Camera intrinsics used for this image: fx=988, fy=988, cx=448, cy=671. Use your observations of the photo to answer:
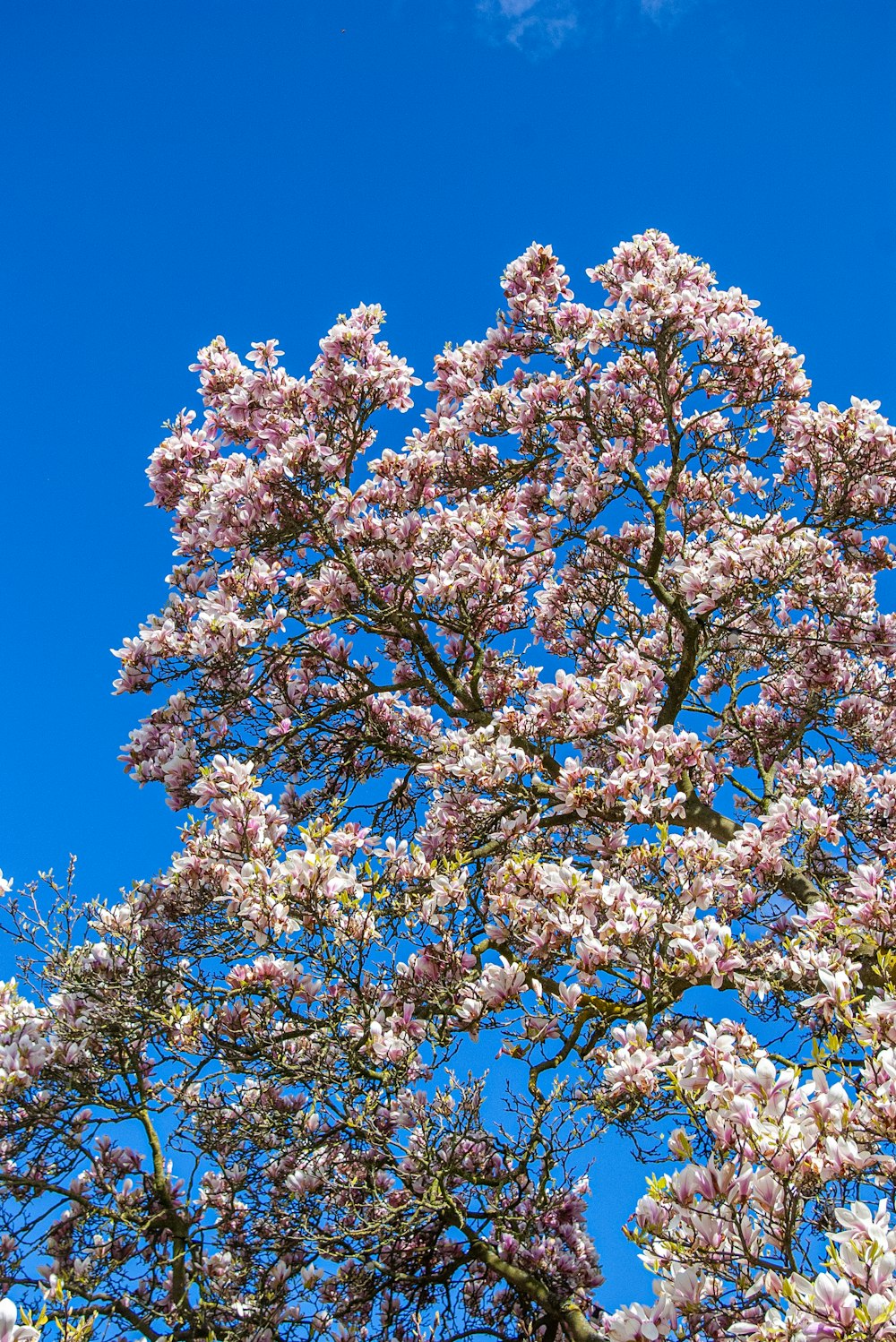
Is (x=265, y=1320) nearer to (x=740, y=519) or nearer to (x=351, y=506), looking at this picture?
(x=351, y=506)

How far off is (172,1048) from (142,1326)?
279 centimetres

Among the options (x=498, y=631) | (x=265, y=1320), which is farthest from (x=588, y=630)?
(x=265, y=1320)

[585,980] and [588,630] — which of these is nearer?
[585,980]

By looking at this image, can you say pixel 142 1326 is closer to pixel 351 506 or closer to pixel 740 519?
pixel 351 506

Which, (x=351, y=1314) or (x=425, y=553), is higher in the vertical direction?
(x=425, y=553)

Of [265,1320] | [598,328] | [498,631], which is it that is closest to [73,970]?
[265,1320]

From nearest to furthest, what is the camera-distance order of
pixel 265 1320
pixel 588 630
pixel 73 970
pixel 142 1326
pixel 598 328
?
pixel 265 1320 → pixel 73 970 → pixel 142 1326 → pixel 598 328 → pixel 588 630

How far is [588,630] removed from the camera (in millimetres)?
10258

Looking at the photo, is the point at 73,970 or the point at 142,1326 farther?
the point at 142,1326

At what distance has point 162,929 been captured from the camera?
777cm

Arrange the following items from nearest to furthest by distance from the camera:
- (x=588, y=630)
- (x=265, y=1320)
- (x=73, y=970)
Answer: (x=265, y=1320), (x=73, y=970), (x=588, y=630)

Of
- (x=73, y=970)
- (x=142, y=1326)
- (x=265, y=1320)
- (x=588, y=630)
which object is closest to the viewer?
(x=265, y=1320)

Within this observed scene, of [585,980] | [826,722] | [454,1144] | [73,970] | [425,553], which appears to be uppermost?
[425,553]

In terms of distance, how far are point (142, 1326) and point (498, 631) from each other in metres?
6.90
